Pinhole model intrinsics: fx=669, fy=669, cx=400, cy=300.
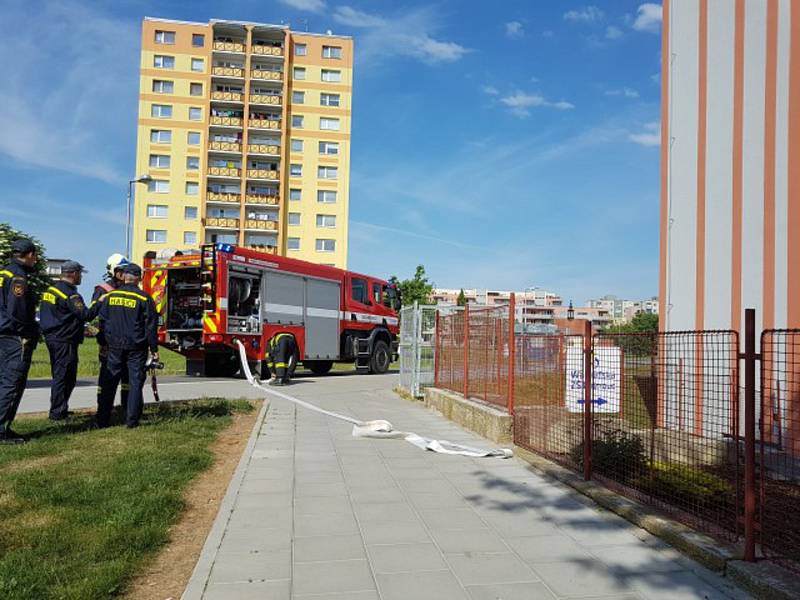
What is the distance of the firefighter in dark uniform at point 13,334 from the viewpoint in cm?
668

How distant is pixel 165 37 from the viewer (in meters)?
54.7

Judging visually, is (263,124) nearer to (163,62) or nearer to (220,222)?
(220,222)

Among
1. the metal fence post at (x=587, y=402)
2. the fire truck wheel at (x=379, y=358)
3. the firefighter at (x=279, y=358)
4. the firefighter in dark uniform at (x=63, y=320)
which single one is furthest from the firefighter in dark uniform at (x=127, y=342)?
the fire truck wheel at (x=379, y=358)

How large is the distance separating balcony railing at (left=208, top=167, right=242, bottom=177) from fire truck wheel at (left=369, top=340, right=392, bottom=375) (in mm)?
37712

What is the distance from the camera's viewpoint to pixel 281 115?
55719mm

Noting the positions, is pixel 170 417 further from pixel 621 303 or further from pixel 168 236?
pixel 621 303

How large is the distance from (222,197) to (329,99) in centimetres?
1245

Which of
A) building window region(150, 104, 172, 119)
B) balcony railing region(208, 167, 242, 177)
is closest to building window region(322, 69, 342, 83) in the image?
balcony railing region(208, 167, 242, 177)

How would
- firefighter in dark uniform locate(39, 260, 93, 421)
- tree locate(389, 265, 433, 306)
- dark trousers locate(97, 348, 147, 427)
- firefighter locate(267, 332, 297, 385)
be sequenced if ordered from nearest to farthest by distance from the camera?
dark trousers locate(97, 348, 147, 427) < firefighter in dark uniform locate(39, 260, 93, 421) < firefighter locate(267, 332, 297, 385) < tree locate(389, 265, 433, 306)

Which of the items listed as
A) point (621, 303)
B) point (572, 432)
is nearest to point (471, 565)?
point (572, 432)

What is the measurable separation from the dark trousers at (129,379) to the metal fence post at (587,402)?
5038mm

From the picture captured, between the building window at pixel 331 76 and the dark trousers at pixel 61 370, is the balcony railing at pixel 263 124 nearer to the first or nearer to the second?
the building window at pixel 331 76

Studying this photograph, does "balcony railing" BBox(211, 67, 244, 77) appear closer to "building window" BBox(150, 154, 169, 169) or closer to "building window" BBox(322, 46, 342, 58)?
"building window" BBox(322, 46, 342, 58)

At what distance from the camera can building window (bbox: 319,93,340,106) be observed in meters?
57.0
